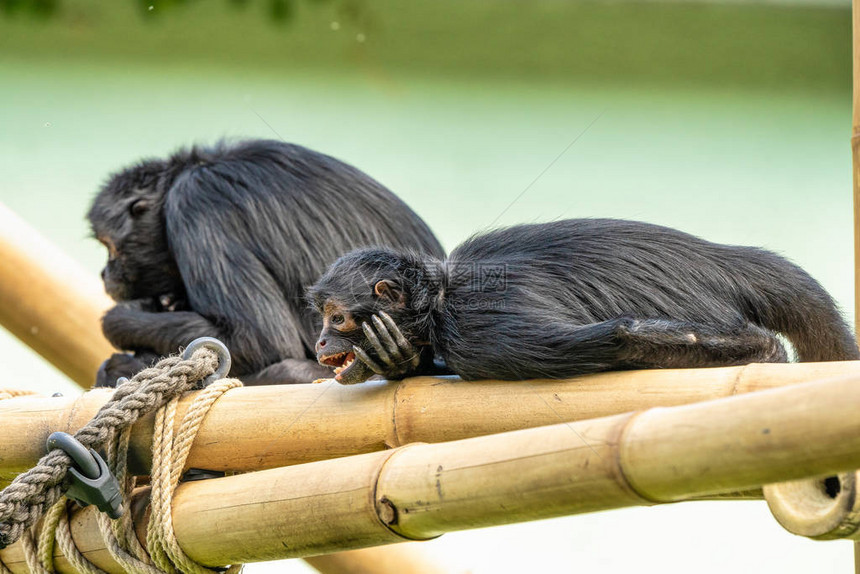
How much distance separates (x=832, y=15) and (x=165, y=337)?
3.30 meters

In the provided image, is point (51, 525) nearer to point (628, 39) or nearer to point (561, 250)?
point (561, 250)

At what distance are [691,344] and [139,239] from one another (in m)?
2.56

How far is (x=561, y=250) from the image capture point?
94.8 inches

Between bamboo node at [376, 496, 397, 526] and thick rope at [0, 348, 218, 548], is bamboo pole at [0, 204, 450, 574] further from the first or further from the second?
bamboo node at [376, 496, 397, 526]

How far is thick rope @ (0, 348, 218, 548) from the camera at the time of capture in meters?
2.13

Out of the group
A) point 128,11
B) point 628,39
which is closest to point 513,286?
point 628,39

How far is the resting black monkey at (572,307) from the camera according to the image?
2.13 metres

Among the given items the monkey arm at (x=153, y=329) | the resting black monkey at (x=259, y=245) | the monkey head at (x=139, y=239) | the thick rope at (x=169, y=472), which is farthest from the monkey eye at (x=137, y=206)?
the thick rope at (x=169, y=472)

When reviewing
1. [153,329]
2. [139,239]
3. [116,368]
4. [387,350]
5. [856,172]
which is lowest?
A: [116,368]

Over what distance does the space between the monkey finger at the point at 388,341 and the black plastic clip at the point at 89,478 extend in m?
0.64

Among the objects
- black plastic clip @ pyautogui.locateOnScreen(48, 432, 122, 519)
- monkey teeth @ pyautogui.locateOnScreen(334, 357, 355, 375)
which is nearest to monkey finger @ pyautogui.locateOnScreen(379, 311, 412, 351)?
monkey teeth @ pyautogui.locateOnScreen(334, 357, 355, 375)

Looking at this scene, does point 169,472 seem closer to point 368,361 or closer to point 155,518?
point 155,518

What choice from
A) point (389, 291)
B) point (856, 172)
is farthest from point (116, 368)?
point (856, 172)

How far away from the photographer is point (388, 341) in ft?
7.57
